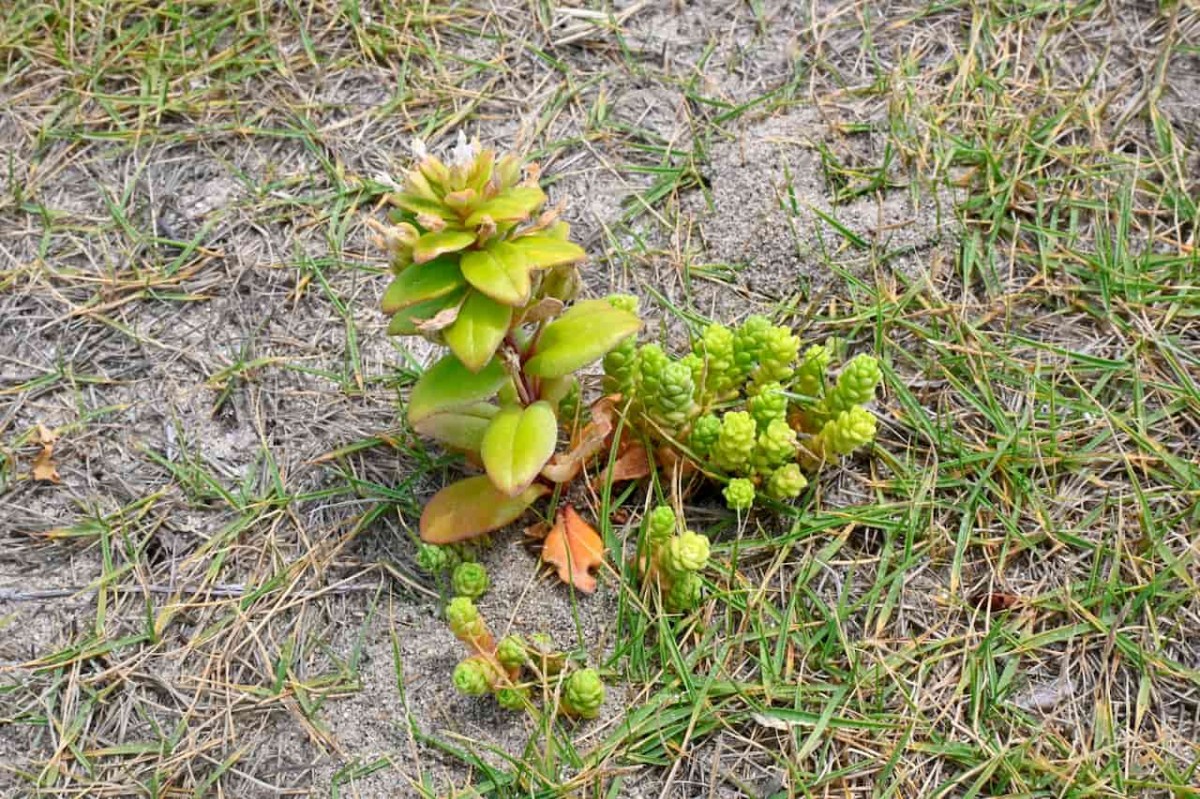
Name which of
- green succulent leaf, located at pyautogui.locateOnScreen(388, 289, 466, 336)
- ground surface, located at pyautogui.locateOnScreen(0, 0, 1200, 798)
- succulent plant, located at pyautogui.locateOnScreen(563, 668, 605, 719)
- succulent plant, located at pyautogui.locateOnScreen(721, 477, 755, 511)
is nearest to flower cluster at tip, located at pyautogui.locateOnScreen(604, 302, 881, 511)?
succulent plant, located at pyautogui.locateOnScreen(721, 477, 755, 511)

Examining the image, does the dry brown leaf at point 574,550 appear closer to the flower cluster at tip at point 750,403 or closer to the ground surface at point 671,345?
the ground surface at point 671,345

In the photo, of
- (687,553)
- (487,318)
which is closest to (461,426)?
(487,318)

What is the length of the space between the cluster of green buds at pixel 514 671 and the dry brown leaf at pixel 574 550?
167mm

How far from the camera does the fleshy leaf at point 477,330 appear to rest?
88.4 inches

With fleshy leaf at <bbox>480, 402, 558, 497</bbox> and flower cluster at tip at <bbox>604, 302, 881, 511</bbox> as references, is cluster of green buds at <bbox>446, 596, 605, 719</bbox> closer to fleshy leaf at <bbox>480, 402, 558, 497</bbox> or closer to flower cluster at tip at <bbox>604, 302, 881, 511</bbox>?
fleshy leaf at <bbox>480, 402, 558, 497</bbox>

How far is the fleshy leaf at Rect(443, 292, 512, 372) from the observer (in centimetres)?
224

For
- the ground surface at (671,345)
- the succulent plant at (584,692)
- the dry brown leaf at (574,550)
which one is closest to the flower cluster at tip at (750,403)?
the ground surface at (671,345)

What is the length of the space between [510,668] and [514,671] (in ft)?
0.06

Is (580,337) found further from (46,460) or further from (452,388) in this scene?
(46,460)

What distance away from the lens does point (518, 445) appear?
244 cm

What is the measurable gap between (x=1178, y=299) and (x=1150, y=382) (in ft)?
0.88

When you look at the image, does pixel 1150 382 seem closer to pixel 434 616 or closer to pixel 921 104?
pixel 921 104

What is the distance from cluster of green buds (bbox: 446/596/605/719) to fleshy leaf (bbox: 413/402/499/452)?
381 mm

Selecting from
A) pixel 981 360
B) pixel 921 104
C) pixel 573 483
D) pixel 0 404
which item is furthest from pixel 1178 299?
pixel 0 404
